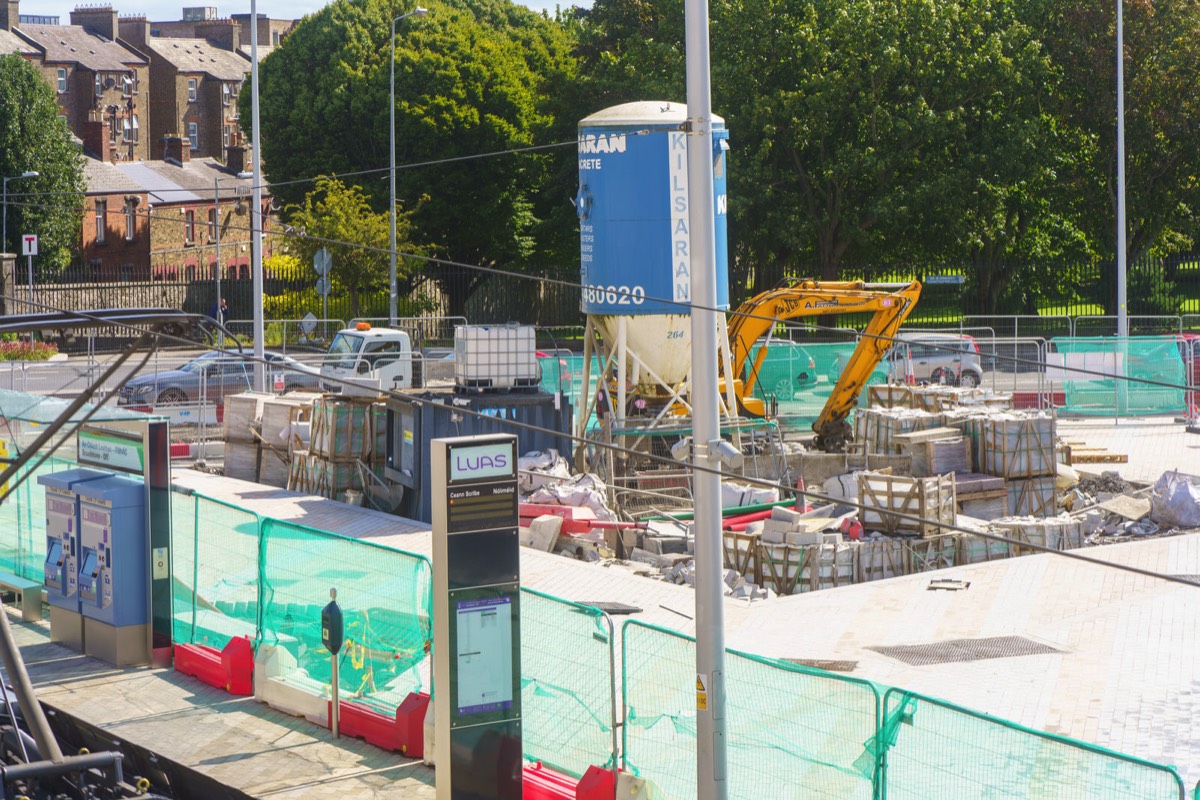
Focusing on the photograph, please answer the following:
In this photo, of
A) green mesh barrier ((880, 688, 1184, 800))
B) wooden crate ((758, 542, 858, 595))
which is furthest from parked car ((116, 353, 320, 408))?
green mesh barrier ((880, 688, 1184, 800))

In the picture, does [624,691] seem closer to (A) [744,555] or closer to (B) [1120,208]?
(A) [744,555]

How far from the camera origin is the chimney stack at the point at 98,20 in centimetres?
8981

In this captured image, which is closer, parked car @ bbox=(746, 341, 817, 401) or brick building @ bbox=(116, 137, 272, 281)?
parked car @ bbox=(746, 341, 817, 401)

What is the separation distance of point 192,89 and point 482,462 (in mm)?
89272

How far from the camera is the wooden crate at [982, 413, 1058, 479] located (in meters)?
21.5

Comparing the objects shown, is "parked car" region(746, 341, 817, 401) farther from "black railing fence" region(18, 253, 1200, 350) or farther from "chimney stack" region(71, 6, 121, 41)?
"chimney stack" region(71, 6, 121, 41)

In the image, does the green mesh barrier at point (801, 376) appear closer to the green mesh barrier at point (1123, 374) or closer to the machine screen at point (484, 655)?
the green mesh barrier at point (1123, 374)

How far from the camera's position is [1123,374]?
1222 inches

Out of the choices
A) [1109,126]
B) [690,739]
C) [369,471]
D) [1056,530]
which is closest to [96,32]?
[1109,126]

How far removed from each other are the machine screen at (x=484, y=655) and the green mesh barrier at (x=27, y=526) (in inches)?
299

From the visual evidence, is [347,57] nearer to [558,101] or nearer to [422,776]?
[558,101]

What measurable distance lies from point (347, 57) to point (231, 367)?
32365 millimetres

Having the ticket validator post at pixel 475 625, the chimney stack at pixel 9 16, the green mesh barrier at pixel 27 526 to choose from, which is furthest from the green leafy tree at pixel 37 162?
the ticket validator post at pixel 475 625

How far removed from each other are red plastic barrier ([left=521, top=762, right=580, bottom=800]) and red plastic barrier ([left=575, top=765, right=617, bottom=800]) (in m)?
0.29
